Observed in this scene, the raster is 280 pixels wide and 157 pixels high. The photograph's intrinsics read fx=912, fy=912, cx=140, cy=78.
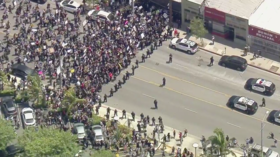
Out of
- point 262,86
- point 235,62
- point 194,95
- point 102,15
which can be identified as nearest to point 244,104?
point 262,86

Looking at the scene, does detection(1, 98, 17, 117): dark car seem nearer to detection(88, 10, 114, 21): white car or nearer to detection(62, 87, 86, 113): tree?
detection(62, 87, 86, 113): tree

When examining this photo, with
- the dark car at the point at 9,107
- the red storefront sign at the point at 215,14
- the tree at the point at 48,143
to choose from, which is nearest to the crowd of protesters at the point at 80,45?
the dark car at the point at 9,107

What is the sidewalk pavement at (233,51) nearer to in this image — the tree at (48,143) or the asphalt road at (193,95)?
the asphalt road at (193,95)

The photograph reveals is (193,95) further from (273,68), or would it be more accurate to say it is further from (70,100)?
(70,100)

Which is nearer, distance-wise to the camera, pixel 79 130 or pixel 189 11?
pixel 79 130

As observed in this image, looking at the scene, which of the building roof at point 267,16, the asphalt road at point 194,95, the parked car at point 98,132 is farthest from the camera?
the building roof at point 267,16

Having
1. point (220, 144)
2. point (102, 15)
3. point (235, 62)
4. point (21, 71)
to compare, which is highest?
point (102, 15)

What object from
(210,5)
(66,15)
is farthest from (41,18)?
(210,5)
